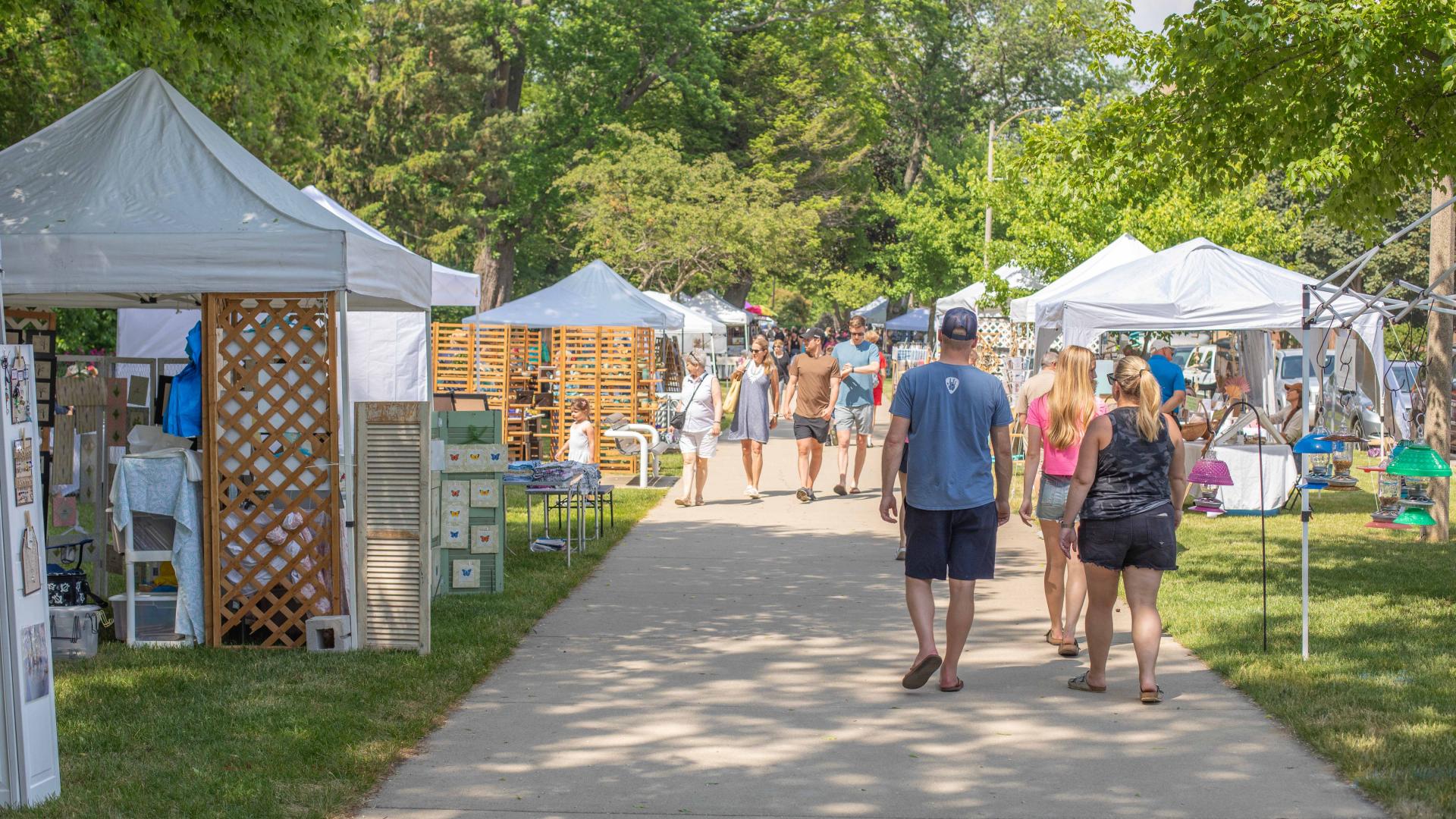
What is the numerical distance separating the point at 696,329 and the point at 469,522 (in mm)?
22429

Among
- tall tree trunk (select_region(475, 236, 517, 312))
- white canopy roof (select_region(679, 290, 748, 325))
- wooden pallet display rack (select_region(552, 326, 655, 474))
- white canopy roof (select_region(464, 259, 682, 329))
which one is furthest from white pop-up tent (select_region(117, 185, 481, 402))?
white canopy roof (select_region(679, 290, 748, 325))

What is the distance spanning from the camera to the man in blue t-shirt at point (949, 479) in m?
7.21

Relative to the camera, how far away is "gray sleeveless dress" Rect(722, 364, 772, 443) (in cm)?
1661

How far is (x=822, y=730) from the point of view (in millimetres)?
6562

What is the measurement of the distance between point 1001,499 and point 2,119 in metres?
17.8

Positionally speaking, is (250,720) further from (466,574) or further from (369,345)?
(369,345)

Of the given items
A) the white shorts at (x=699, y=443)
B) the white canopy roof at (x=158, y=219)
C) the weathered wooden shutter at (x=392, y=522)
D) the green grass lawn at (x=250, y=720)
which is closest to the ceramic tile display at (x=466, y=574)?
the green grass lawn at (x=250, y=720)

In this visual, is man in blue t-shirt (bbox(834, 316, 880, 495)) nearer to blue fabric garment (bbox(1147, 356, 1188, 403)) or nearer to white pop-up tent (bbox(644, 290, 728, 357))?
blue fabric garment (bbox(1147, 356, 1188, 403))

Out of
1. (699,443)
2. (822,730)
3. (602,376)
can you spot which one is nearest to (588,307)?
(602,376)

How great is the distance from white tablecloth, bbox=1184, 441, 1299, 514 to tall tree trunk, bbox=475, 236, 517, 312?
2634cm

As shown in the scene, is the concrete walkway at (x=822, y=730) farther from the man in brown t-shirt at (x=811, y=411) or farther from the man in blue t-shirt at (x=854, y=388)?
the man in blue t-shirt at (x=854, y=388)

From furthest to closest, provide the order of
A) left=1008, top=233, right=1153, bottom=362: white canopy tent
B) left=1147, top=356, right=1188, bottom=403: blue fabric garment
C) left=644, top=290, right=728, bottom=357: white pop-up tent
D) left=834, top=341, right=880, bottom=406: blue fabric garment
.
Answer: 1. left=644, top=290, right=728, bottom=357: white pop-up tent
2. left=1008, top=233, right=1153, bottom=362: white canopy tent
3. left=834, top=341, right=880, bottom=406: blue fabric garment
4. left=1147, top=356, right=1188, bottom=403: blue fabric garment

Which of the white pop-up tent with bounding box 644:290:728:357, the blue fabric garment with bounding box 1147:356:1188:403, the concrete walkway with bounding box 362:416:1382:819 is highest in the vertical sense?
the white pop-up tent with bounding box 644:290:728:357

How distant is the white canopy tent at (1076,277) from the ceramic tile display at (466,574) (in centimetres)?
982
